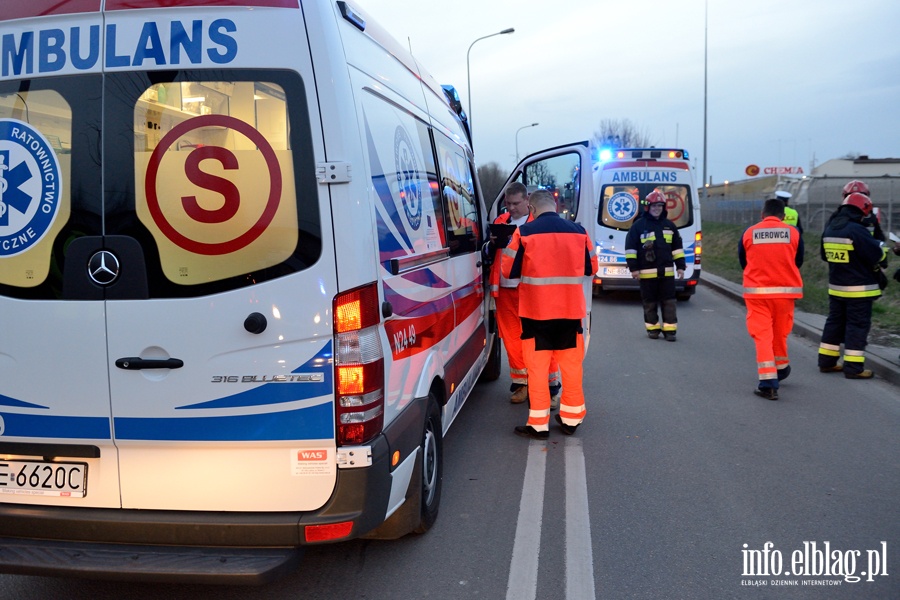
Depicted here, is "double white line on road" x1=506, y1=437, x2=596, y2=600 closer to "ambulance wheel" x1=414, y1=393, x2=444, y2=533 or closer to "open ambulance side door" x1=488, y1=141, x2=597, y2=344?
"ambulance wheel" x1=414, y1=393, x2=444, y2=533

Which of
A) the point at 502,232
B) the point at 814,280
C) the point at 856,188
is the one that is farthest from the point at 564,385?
the point at 814,280

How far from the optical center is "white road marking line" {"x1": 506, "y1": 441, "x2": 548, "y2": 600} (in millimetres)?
3553

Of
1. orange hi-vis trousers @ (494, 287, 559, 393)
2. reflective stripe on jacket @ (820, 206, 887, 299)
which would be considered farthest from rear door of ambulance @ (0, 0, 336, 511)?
reflective stripe on jacket @ (820, 206, 887, 299)

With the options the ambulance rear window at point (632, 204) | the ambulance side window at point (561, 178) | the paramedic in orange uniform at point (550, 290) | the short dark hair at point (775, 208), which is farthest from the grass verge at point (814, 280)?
the paramedic in orange uniform at point (550, 290)

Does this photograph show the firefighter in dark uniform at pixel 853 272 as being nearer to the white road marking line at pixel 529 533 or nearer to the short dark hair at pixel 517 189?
the short dark hair at pixel 517 189

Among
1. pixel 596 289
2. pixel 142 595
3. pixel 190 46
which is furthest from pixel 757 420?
pixel 596 289

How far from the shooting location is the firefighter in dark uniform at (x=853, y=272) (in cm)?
753

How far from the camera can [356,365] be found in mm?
3020

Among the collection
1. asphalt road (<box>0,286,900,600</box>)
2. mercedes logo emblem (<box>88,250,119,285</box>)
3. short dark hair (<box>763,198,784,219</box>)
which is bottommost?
asphalt road (<box>0,286,900,600</box>)

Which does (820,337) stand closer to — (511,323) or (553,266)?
(511,323)

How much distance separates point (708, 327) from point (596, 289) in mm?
4350

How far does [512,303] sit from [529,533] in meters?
2.75

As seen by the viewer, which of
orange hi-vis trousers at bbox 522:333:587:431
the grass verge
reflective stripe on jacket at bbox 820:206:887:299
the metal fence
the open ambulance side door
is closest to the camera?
orange hi-vis trousers at bbox 522:333:587:431

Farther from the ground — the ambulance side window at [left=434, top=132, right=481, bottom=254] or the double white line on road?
the ambulance side window at [left=434, top=132, right=481, bottom=254]
